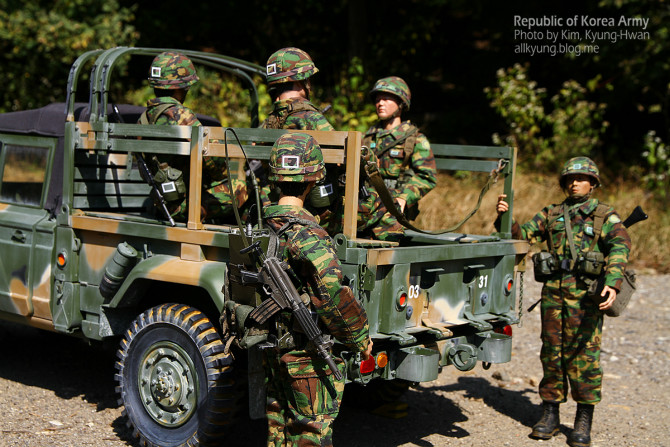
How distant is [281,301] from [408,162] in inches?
101

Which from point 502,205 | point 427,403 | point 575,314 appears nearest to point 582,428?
point 575,314

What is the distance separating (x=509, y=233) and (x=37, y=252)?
3.14 meters

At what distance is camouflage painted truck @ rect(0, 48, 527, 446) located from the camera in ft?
15.4

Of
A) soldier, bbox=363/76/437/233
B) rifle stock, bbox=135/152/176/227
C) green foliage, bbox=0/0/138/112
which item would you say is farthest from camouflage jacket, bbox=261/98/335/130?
green foliage, bbox=0/0/138/112

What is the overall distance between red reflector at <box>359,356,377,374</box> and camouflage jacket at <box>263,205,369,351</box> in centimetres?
43

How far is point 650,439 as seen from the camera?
5910 millimetres

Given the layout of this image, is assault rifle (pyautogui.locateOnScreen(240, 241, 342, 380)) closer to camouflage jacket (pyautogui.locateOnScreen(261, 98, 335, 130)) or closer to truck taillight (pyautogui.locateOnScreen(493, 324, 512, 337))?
camouflage jacket (pyautogui.locateOnScreen(261, 98, 335, 130))

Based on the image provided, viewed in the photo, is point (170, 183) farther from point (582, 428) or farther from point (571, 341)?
point (582, 428)

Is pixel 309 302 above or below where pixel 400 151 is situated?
below

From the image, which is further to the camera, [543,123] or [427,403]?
[543,123]

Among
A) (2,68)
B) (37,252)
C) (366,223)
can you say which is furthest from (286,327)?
(2,68)

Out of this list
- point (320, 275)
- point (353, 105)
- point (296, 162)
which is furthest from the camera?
point (353, 105)

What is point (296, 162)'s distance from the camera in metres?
4.13

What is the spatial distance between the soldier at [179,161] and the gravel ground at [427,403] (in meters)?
1.45
